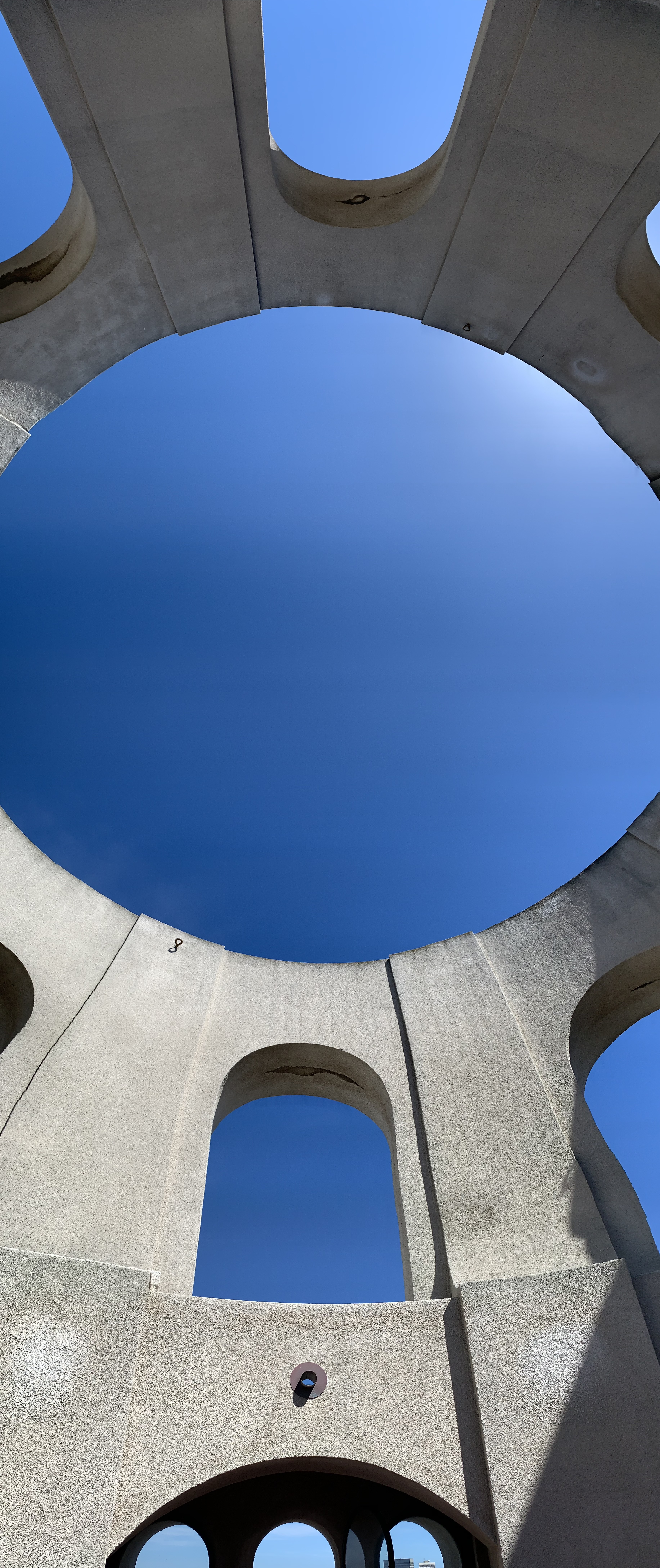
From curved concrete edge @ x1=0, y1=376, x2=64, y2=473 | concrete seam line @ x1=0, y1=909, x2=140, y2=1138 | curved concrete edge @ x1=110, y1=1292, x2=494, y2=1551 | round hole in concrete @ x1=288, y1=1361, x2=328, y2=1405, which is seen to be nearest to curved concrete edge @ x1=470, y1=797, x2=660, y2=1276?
curved concrete edge @ x1=110, y1=1292, x2=494, y2=1551

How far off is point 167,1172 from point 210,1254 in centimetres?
883

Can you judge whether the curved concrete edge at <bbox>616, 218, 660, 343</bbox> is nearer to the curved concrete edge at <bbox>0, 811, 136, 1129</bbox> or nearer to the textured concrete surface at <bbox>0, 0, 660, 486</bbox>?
the textured concrete surface at <bbox>0, 0, 660, 486</bbox>

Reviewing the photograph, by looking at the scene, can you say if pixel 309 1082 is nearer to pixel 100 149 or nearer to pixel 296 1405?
pixel 296 1405

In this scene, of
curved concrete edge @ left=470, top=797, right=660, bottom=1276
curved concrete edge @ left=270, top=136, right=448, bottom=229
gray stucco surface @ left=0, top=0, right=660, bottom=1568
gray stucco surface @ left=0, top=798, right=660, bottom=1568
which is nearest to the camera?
gray stucco surface @ left=0, top=798, right=660, bottom=1568

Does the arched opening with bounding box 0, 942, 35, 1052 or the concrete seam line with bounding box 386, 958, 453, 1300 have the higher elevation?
the arched opening with bounding box 0, 942, 35, 1052

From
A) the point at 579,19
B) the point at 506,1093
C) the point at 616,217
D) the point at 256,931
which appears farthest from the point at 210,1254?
the point at 579,19

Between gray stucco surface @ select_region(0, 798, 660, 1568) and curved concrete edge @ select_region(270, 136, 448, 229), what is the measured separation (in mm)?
7825

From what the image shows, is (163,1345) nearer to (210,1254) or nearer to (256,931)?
(256,931)

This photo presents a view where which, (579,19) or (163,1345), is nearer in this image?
(163,1345)

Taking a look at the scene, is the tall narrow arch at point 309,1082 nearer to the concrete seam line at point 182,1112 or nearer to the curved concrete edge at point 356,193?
the concrete seam line at point 182,1112

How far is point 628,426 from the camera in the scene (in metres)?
10.1

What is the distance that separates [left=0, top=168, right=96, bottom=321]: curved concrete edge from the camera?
28.0 feet

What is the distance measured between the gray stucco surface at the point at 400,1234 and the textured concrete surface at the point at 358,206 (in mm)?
5905

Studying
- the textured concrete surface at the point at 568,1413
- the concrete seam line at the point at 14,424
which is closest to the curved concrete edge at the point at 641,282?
the concrete seam line at the point at 14,424
